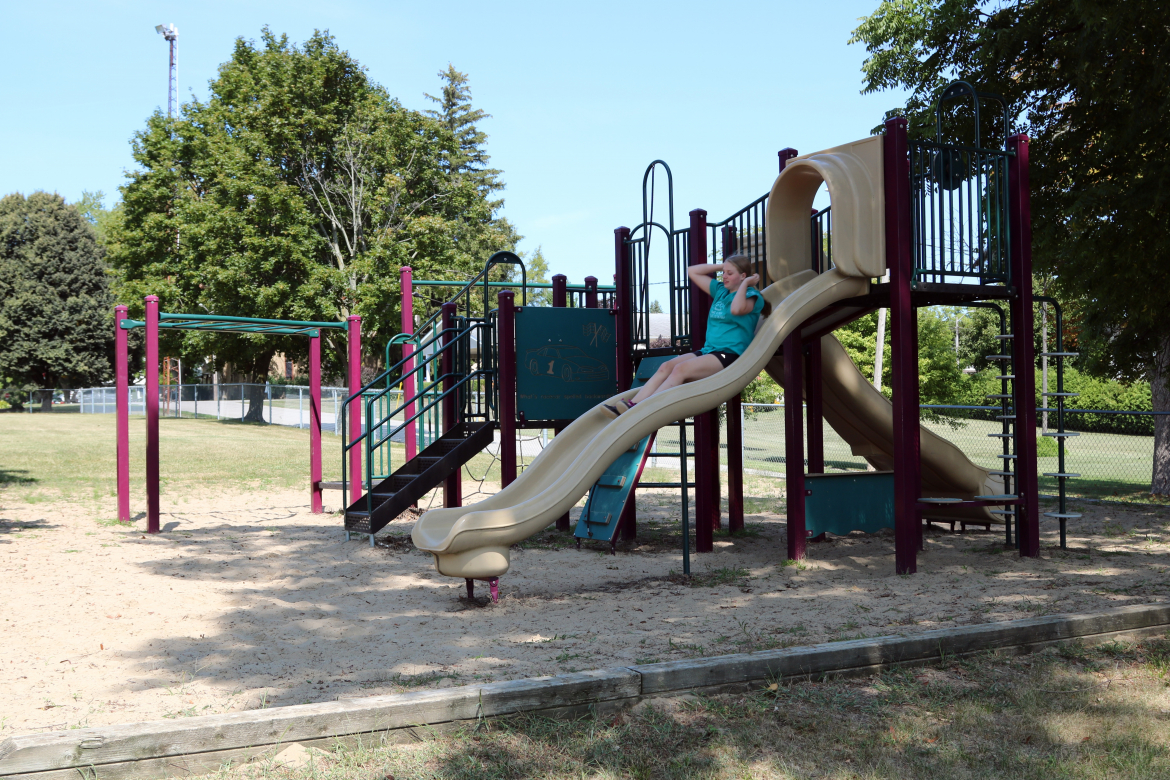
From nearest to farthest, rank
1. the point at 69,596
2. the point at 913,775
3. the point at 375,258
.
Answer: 1. the point at 913,775
2. the point at 69,596
3. the point at 375,258

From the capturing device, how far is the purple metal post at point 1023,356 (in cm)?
830

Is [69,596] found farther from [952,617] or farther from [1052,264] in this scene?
[1052,264]

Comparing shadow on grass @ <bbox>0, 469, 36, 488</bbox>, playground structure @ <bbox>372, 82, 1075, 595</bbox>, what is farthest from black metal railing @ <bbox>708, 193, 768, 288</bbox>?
shadow on grass @ <bbox>0, 469, 36, 488</bbox>

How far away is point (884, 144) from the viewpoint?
778 centimetres

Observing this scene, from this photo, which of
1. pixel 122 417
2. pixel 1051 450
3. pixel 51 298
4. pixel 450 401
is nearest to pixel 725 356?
pixel 450 401

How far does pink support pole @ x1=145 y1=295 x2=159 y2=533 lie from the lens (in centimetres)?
1066

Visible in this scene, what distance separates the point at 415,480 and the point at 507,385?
135cm

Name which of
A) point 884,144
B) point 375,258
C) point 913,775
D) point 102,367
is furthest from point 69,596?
point 102,367

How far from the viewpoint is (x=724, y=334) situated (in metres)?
7.73

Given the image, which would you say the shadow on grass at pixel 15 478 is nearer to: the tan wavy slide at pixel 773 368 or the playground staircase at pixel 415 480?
the playground staircase at pixel 415 480

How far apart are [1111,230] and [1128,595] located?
6.74m

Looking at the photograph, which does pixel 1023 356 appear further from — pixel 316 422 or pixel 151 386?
pixel 151 386

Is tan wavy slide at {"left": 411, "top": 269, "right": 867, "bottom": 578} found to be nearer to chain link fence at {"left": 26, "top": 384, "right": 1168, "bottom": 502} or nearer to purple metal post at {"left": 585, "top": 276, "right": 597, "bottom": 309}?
purple metal post at {"left": 585, "top": 276, "right": 597, "bottom": 309}

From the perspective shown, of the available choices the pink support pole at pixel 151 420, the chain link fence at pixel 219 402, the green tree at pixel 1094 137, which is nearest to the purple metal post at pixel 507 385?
the pink support pole at pixel 151 420
